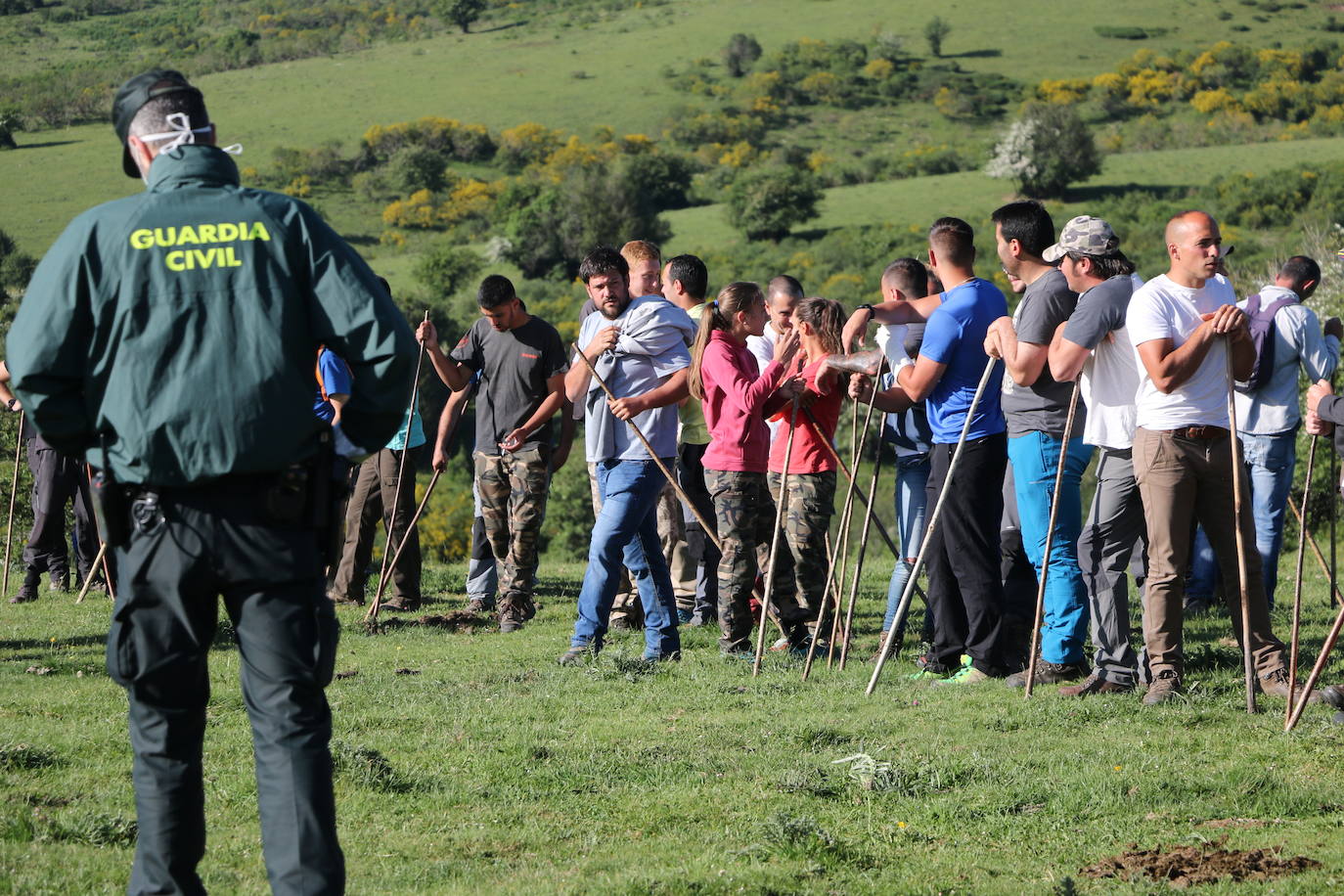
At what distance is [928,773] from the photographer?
18.4 ft

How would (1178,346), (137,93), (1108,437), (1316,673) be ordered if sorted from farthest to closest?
(1108,437), (1178,346), (1316,673), (137,93)

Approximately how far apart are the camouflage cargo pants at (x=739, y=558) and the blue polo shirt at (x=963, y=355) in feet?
4.23

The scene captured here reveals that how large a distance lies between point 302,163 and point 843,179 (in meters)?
39.7

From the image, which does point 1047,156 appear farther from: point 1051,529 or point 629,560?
point 1051,529

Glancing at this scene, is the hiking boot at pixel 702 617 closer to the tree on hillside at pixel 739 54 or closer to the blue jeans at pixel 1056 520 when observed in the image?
the blue jeans at pixel 1056 520

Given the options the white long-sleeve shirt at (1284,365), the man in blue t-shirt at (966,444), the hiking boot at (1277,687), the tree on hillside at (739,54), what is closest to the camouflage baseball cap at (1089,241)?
the man in blue t-shirt at (966,444)

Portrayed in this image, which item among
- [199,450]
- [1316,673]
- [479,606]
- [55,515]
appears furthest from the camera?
[55,515]

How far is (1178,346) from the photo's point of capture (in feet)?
21.4

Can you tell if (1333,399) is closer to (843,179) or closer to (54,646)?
(54,646)

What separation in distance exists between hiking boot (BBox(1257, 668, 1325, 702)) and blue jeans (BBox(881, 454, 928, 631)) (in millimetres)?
2323

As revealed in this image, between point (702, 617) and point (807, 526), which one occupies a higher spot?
point (807, 526)

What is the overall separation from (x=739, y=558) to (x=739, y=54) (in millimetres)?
134158

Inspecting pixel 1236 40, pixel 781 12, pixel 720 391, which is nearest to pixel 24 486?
pixel 720 391

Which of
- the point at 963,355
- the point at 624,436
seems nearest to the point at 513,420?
the point at 624,436
